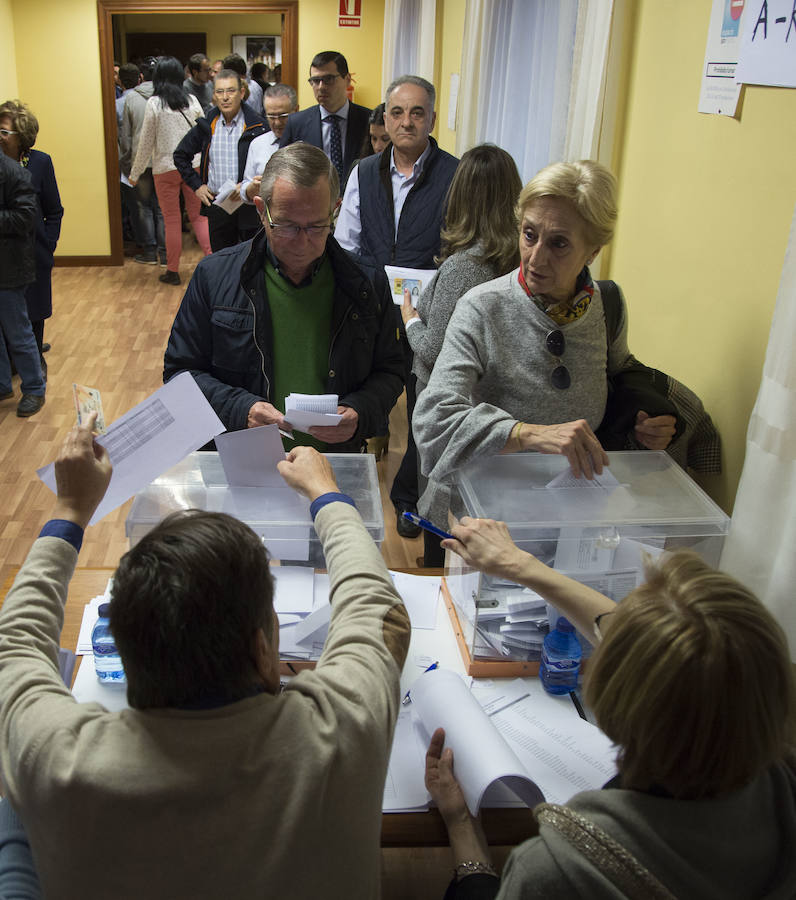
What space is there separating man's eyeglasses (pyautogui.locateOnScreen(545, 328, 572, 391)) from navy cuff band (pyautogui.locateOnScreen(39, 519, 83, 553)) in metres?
1.15

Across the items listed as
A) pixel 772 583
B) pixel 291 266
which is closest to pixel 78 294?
pixel 291 266

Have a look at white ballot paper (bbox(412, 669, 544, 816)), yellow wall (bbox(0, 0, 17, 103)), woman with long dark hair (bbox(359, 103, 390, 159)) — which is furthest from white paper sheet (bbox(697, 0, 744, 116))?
yellow wall (bbox(0, 0, 17, 103))

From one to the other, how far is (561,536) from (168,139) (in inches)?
279

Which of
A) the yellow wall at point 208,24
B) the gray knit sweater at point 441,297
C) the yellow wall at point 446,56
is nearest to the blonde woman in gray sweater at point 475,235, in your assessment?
the gray knit sweater at point 441,297

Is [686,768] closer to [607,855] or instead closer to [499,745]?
[607,855]

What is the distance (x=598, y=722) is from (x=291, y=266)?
1.53 meters

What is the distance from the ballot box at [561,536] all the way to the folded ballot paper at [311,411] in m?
0.36

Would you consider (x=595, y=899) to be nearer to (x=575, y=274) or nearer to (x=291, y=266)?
(x=575, y=274)

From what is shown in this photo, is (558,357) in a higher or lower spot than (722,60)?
lower

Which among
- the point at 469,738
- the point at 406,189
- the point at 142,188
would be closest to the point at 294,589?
the point at 469,738

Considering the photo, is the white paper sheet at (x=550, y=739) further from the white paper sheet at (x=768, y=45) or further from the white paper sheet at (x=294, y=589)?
the white paper sheet at (x=768, y=45)

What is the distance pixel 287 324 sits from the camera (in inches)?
90.4

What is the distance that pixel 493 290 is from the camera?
6.69 feet

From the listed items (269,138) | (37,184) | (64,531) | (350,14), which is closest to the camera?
(64,531)
